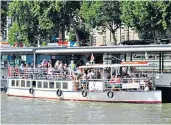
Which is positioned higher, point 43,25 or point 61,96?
point 43,25

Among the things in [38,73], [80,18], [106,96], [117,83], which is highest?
[80,18]

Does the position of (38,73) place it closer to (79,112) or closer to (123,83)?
(123,83)

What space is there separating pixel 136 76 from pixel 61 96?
4.72 m

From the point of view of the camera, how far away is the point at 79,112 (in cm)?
3281

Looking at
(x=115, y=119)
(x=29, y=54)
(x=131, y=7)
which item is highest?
(x=131, y=7)

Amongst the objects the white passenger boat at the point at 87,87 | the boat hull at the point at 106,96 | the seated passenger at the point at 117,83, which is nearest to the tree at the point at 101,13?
the white passenger boat at the point at 87,87

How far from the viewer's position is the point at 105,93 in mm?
37469

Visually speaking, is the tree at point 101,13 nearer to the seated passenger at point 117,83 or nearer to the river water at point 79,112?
the river water at point 79,112

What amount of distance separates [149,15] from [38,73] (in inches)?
649

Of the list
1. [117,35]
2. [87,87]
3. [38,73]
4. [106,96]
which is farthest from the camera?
[117,35]

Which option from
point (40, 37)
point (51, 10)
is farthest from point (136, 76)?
point (40, 37)

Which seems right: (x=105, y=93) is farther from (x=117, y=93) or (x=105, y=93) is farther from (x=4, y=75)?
(x=4, y=75)

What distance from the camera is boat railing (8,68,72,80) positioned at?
39834mm

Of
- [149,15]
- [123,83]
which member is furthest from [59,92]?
[149,15]
